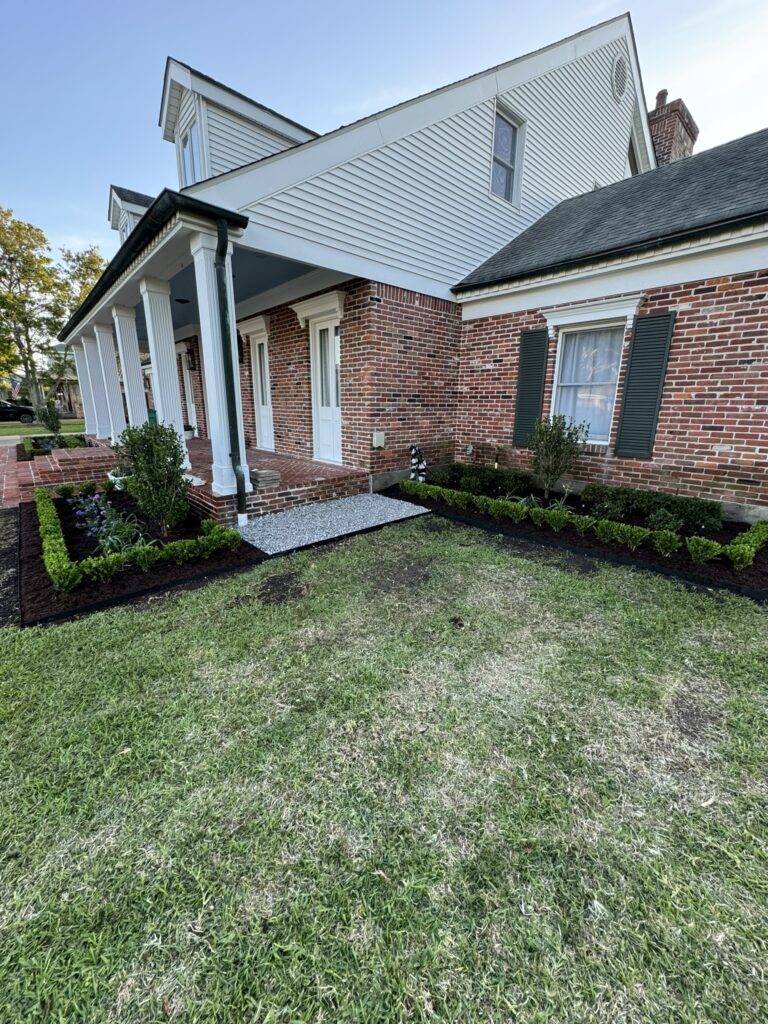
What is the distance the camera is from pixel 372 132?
Answer: 548cm

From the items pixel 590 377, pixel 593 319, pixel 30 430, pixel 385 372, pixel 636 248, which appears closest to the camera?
pixel 636 248

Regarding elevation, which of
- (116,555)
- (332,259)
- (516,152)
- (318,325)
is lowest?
(116,555)

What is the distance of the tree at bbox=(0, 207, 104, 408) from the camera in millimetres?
21516

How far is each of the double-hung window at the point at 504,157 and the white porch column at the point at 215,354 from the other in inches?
229

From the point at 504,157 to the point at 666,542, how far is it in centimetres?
785

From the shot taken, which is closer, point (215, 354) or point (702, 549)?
point (702, 549)

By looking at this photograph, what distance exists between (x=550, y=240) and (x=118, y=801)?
880 cm

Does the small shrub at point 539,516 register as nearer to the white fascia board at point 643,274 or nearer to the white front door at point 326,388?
the white fascia board at point 643,274

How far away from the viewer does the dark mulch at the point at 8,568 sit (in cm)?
329

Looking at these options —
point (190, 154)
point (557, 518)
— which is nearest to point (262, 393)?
point (190, 154)

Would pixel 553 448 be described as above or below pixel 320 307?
below

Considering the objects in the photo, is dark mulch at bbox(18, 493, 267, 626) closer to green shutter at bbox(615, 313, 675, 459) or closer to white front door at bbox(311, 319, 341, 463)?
white front door at bbox(311, 319, 341, 463)

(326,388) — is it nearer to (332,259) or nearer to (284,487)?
(332,259)

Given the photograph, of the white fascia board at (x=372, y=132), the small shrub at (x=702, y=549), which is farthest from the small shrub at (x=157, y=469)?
the small shrub at (x=702, y=549)
